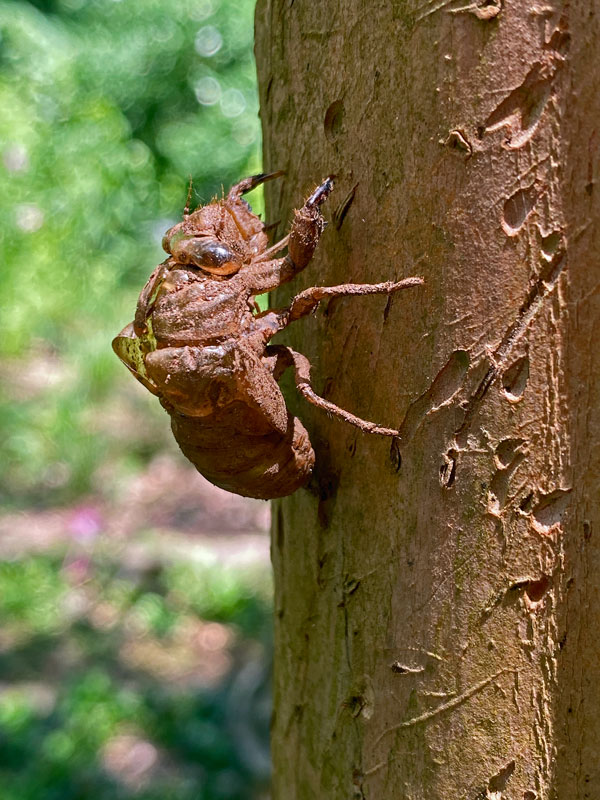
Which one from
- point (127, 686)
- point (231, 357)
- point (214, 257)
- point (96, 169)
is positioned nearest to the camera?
point (231, 357)

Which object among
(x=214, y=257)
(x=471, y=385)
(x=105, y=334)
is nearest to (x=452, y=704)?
(x=471, y=385)

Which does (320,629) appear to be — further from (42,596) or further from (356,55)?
(42,596)

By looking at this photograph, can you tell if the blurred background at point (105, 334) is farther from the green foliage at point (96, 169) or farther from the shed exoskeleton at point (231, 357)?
the shed exoskeleton at point (231, 357)

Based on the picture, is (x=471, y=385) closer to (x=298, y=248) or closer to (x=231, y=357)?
(x=298, y=248)

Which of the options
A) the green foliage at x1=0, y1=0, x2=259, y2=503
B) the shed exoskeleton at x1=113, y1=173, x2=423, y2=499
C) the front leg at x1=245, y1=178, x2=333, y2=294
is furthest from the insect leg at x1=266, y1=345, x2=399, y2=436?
A: the green foliage at x1=0, y1=0, x2=259, y2=503

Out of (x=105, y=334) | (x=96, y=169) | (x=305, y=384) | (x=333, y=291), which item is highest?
(x=96, y=169)

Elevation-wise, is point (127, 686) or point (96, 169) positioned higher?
point (96, 169)

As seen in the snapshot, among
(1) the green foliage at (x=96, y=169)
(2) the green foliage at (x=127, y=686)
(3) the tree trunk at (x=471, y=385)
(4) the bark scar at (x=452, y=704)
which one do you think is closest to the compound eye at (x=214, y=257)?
(3) the tree trunk at (x=471, y=385)
